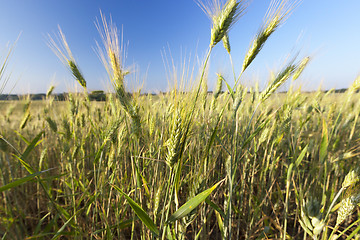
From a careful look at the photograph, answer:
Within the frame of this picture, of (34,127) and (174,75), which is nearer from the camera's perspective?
(174,75)

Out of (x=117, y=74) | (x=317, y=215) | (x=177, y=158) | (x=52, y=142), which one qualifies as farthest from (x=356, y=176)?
(x=52, y=142)

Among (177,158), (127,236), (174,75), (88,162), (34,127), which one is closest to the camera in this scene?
(177,158)

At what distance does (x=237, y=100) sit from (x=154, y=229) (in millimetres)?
707

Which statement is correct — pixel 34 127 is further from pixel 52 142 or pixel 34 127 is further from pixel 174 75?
pixel 174 75

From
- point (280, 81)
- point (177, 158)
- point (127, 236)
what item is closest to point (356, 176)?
point (280, 81)

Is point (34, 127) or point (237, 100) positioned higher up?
point (237, 100)

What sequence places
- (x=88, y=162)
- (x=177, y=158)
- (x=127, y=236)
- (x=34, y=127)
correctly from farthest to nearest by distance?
(x=34, y=127) < (x=88, y=162) < (x=127, y=236) < (x=177, y=158)

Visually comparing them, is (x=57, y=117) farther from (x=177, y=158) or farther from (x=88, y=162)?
(x=177, y=158)

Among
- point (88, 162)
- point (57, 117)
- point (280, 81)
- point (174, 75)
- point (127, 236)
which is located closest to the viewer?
point (174, 75)

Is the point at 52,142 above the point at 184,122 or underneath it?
underneath

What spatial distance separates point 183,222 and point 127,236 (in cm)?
90

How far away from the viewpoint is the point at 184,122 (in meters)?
0.66

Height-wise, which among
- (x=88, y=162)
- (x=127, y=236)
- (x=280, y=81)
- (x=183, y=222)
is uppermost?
(x=280, y=81)

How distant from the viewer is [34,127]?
2.88m
